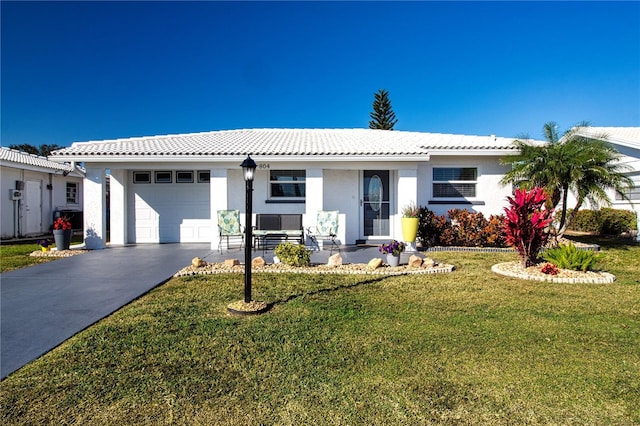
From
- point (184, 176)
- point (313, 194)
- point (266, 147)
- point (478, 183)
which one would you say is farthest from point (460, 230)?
point (184, 176)

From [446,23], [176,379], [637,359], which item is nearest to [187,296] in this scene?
[176,379]

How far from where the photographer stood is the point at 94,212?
38.2ft

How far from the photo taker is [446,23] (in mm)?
14078

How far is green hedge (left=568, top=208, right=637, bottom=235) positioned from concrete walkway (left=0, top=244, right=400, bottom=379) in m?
10.3

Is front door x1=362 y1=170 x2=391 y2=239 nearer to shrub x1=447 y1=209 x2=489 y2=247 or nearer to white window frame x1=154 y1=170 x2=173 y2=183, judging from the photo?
shrub x1=447 y1=209 x2=489 y2=247

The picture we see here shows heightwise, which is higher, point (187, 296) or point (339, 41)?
point (339, 41)

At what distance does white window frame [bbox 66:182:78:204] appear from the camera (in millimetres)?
20500

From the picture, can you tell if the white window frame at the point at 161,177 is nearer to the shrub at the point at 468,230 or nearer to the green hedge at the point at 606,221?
the shrub at the point at 468,230

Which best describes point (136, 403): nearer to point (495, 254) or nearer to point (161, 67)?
point (495, 254)

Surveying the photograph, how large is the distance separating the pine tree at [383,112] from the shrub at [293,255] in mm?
35647

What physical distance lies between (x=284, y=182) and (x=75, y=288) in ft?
24.1

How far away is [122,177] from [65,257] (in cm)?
357

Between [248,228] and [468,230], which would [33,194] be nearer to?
[248,228]

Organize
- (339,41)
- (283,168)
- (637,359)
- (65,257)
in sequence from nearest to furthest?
(637,359)
(65,257)
(283,168)
(339,41)
